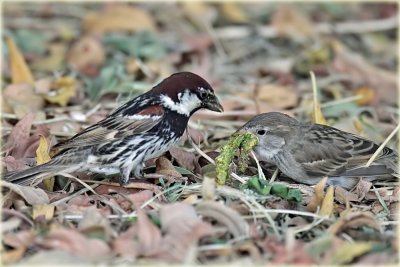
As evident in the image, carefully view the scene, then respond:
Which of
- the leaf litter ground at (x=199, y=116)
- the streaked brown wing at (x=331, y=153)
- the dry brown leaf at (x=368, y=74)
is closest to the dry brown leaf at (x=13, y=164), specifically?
the leaf litter ground at (x=199, y=116)

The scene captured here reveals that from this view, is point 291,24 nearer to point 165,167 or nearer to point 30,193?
point 165,167

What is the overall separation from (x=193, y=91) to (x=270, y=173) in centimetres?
80

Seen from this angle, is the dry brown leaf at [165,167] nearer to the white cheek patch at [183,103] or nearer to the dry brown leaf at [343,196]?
the white cheek patch at [183,103]

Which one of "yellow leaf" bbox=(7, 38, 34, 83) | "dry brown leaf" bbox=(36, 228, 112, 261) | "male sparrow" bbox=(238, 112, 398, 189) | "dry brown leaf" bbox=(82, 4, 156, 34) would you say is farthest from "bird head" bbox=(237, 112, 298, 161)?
"dry brown leaf" bbox=(82, 4, 156, 34)

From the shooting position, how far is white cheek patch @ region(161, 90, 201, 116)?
5410 mm

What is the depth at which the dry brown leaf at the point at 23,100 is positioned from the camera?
645 centimetres

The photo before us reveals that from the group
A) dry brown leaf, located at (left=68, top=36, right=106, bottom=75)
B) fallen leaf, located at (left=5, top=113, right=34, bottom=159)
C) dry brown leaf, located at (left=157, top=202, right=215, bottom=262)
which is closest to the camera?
dry brown leaf, located at (left=157, top=202, right=215, bottom=262)

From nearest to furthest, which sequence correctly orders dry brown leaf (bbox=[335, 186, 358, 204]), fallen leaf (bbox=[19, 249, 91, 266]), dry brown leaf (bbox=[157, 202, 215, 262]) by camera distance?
fallen leaf (bbox=[19, 249, 91, 266]), dry brown leaf (bbox=[157, 202, 215, 262]), dry brown leaf (bbox=[335, 186, 358, 204])

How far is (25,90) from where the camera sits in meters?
6.84

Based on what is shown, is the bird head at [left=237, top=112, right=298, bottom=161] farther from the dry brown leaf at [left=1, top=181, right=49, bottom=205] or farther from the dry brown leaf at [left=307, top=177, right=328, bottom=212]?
the dry brown leaf at [left=1, top=181, right=49, bottom=205]

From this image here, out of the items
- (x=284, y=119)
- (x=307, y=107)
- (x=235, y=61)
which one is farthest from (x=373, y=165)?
(x=235, y=61)

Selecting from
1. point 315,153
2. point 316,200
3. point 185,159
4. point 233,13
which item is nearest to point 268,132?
point 315,153

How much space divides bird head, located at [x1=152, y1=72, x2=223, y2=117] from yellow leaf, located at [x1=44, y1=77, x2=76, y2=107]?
152 centimetres

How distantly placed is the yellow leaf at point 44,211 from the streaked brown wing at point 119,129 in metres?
0.72
